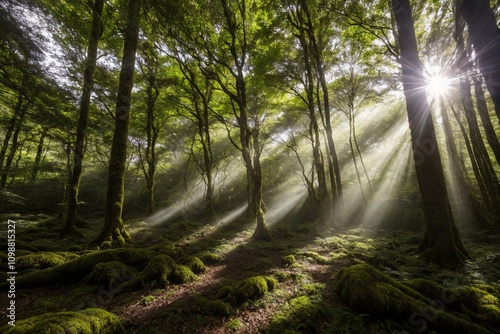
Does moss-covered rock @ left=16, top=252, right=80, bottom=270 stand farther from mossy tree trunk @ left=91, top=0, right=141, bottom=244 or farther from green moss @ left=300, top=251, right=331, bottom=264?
green moss @ left=300, top=251, right=331, bottom=264

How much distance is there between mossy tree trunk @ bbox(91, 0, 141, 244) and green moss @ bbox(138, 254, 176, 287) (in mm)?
3333

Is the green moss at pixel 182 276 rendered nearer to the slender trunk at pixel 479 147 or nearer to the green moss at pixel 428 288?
the green moss at pixel 428 288

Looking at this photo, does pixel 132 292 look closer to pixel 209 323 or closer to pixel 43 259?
pixel 209 323

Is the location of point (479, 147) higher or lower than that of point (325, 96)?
lower

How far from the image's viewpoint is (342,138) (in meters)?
24.0

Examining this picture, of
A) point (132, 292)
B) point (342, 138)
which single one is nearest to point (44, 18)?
point (132, 292)

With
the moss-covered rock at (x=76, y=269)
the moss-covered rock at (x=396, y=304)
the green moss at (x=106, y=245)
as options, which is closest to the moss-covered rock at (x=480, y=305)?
the moss-covered rock at (x=396, y=304)

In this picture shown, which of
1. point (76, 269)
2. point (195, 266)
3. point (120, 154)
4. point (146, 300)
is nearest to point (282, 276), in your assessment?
point (195, 266)

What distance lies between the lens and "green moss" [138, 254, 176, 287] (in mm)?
4445

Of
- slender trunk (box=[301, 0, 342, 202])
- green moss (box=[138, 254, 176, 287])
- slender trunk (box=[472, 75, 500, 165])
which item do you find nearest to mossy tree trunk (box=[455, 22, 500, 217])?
slender trunk (box=[472, 75, 500, 165])

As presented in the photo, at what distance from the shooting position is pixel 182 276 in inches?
188

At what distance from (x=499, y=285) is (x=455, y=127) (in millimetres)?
19419

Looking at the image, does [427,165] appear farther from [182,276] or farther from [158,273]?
[158,273]

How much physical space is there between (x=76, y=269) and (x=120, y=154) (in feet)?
14.4
